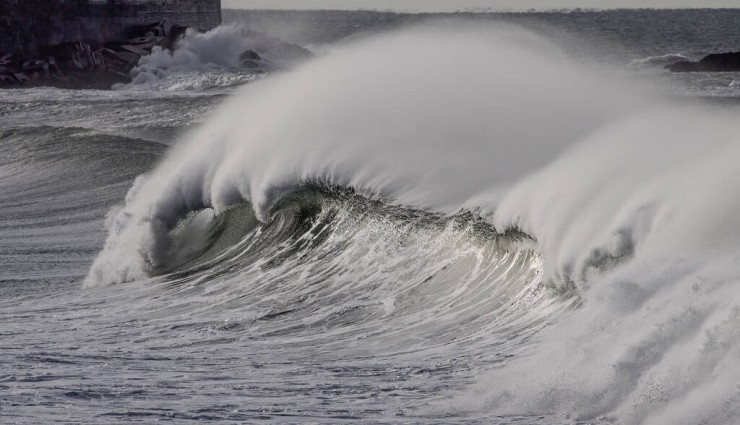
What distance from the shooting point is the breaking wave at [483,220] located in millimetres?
6562

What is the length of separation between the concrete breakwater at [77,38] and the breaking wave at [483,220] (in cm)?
2977

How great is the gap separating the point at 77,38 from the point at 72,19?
0.79 metres

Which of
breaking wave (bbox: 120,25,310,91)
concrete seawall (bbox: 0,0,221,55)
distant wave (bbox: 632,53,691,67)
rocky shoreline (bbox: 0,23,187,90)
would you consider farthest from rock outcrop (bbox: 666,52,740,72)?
concrete seawall (bbox: 0,0,221,55)

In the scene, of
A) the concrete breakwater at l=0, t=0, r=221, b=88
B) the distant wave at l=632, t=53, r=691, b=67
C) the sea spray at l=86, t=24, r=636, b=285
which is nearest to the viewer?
the sea spray at l=86, t=24, r=636, b=285

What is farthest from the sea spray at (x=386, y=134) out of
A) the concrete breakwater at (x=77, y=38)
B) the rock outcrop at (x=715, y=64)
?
the concrete breakwater at (x=77, y=38)

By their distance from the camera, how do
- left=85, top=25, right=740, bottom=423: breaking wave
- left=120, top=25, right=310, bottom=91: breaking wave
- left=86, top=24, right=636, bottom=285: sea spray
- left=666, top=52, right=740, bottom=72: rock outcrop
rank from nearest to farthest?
left=85, top=25, right=740, bottom=423: breaking wave < left=86, top=24, right=636, bottom=285: sea spray < left=666, top=52, right=740, bottom=72: rock outcrop < left=120, top=25, right=310, bottom=91: breaking wave

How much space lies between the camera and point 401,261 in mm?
10547

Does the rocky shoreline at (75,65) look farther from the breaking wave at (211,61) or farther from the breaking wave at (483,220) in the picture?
the breaking wave at (483,220)

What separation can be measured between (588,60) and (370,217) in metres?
45.1

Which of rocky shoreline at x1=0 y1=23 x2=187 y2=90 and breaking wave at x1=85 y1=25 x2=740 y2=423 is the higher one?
breaking wave at x1=85 y1=25 x2=740 y2=423

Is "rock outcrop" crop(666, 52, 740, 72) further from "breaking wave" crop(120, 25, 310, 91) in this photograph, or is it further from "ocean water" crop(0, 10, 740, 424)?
"ocean water" crop(0, 10, 740, 424)

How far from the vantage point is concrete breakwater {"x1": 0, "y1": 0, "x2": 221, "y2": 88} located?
149 ft

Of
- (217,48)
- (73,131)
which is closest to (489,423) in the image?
(73,131)

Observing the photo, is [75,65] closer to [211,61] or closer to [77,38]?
[77,38]
